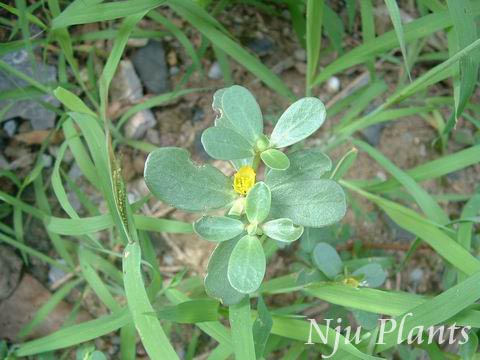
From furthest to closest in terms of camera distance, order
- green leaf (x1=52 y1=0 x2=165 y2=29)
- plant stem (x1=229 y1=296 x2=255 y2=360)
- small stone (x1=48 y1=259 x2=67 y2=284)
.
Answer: small stone (x1=48 y1=259 x2=67 y2=284) < green leaf (x1=52 y1=0 x2=165 y2=29) < plant stem (x1=229 y1=296 x2=255 y2=360)

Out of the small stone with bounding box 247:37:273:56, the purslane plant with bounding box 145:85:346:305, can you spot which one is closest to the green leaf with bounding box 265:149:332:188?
the purslane plant with bounding box 145:85:346:305

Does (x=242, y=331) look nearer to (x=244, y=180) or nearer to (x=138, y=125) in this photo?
(x=244, y=180)

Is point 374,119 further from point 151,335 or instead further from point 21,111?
point 21,111

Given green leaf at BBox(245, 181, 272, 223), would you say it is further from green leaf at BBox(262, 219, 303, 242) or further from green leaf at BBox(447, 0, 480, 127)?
green leaf at BBox(447, 0, 480, 127)

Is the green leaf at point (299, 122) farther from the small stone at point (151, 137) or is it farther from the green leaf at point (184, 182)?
the small stone at point (151, 137)

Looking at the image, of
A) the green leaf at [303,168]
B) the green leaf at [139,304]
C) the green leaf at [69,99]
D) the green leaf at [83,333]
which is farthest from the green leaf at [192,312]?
the green leaf at [69,99]
